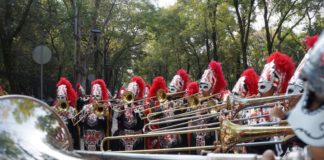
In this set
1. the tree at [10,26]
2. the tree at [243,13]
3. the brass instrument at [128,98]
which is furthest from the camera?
the tree at [243,13]

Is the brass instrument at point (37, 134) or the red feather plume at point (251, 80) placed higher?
the red feather plume at point (251, 80)

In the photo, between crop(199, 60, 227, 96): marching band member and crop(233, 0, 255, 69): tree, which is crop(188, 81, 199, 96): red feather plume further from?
crop(233, 0, 255, 69): tree

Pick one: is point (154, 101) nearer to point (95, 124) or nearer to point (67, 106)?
point (95, 124)

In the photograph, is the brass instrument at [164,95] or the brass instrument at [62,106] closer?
the brass instrument at [164,95]

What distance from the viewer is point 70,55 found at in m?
31.3

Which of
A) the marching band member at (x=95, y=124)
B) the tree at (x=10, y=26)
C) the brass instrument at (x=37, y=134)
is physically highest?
the tree at (x=10, y=26)

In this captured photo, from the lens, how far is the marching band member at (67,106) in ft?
31.4

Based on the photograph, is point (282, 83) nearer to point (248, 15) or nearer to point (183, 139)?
point (183, 139)

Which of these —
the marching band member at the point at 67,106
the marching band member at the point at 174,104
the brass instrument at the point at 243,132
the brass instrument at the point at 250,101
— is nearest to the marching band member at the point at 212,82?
the marching band member at the point at 174,104

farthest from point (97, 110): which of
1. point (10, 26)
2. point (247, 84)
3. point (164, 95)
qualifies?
point (10, 26)

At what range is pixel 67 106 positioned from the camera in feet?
31.7

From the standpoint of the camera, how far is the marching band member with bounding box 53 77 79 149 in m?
9.56

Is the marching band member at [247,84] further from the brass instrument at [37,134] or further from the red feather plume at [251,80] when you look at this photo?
the brass instrument at [37,134]

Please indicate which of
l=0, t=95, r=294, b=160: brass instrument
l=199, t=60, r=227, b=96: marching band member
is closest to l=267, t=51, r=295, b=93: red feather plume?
l=199, t=60, r=227, b=96: marching band member
